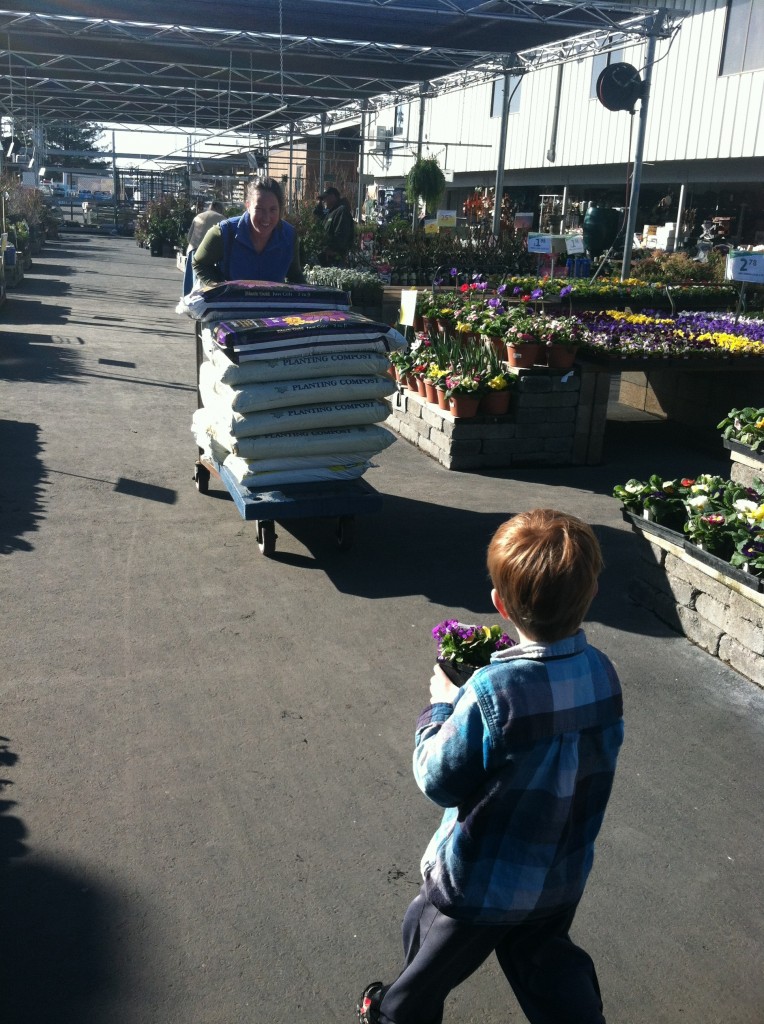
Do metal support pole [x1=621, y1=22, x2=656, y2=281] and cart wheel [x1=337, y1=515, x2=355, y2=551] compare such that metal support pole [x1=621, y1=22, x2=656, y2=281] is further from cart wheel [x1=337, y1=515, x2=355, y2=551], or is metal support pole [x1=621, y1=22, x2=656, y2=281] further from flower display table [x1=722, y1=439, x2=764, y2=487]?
cart wheel [x1=337, y1=515, x2=355, y2=551]

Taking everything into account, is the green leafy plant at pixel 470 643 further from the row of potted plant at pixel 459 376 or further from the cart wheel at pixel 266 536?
the row of potted plant at pixel 459 376

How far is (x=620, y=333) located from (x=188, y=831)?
619 centimetres

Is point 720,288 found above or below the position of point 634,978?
above

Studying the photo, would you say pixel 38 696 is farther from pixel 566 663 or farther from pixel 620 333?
pixel 620 333

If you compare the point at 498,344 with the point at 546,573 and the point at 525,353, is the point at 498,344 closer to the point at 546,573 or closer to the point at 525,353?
the point at 525,353

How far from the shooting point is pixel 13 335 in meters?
12.8

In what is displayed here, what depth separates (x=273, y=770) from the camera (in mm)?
3432

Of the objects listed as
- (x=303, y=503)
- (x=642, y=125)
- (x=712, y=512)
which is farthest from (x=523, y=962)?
(x=642, y=125)

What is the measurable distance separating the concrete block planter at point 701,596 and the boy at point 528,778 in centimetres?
247

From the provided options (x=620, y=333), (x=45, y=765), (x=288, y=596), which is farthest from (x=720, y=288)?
(x=45, y=765)

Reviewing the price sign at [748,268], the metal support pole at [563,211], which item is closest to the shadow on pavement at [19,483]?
the price sign at [748,268]

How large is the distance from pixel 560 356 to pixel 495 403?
627 millimetres

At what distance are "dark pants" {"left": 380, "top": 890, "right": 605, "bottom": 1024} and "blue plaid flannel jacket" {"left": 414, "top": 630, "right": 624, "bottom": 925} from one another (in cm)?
8

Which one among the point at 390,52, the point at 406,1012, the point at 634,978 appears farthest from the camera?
the point at 390,52
